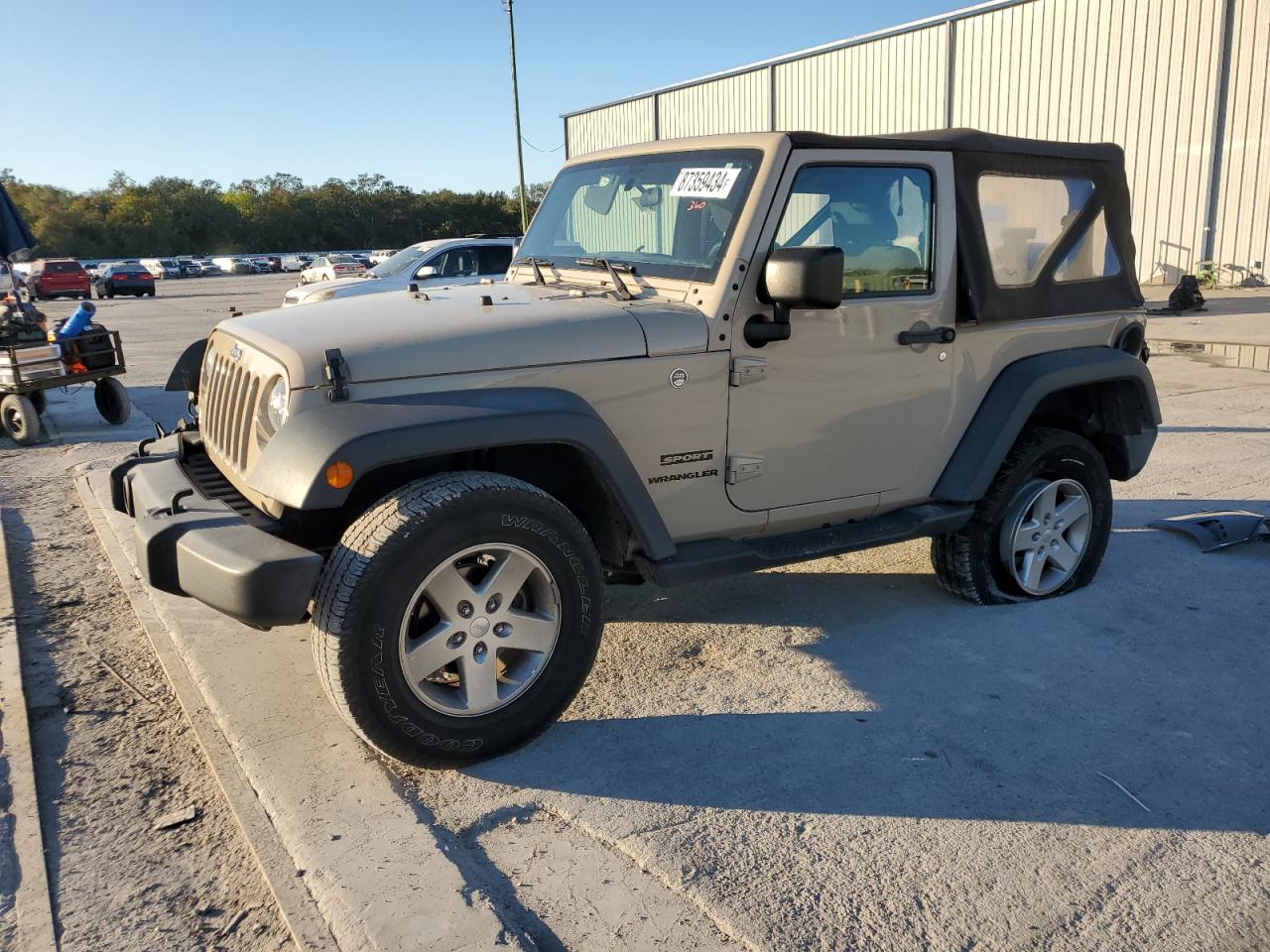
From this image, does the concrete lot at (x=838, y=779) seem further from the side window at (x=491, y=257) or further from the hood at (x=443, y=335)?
the side window at (x=491, y=257)

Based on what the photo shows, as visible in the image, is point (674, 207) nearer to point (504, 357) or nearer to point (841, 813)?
point (504, 357)

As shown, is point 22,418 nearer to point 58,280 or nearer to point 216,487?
point 216,487

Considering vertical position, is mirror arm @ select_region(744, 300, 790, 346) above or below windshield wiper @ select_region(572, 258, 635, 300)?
below

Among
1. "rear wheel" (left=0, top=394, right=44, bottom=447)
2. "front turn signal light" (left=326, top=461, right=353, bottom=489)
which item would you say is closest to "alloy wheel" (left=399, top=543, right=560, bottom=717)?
"front turn signal light" (left=326, top=461, right=353, bottom=489)

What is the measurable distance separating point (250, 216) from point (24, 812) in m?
94.4

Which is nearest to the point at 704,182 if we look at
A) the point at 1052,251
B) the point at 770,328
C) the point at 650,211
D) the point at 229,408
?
the point at 650,211

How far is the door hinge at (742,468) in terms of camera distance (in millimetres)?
3668

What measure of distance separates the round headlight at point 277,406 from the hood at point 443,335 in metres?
0.09

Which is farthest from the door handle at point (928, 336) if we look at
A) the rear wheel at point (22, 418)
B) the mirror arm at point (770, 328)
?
the rear wheel at point (22, 418)

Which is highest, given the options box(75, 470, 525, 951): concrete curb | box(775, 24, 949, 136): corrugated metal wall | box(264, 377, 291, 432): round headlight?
box(775, 24, 949, 136): corrugated metal wall

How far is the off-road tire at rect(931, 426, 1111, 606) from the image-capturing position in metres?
4.38

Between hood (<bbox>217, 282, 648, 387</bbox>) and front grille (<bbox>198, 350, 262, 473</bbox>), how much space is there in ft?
0.42

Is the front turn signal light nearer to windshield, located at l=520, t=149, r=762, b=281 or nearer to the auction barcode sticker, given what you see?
windshield, located at l=520, t=149, r=762, b=281

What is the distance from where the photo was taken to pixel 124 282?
123ft
